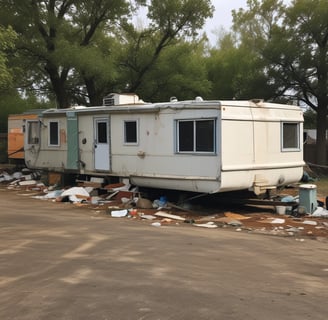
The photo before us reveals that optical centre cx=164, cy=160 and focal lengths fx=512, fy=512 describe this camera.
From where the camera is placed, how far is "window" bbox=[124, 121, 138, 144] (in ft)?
50.7

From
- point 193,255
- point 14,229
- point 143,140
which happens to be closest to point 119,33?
point 143,140

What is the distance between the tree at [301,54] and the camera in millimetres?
25531

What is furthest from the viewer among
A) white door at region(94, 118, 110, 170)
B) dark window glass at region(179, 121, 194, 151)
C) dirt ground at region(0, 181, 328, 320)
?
white door at region(94, 118, 110, 170)

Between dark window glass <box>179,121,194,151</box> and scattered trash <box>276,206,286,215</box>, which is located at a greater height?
dark window glass <box>179,121,194,151</box>

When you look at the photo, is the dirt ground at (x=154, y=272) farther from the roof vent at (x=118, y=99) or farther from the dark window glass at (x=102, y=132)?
the roof vent at (x=118, y=99)

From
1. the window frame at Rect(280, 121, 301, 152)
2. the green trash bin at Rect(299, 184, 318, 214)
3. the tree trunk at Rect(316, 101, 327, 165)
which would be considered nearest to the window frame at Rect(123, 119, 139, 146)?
the window frame at Rect(280, 121, 301, 152)

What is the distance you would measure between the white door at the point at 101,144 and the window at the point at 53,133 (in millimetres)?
2516

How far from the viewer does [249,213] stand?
1402 cm

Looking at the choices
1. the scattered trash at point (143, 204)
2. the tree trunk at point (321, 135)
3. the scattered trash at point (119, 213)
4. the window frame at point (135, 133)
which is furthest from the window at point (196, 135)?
the tree trunk at point (321, 135)

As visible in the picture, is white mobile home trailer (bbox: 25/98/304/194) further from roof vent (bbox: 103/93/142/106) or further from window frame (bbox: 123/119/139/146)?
roof vent (bbox: 103/93/142/106)

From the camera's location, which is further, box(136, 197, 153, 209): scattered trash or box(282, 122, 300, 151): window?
box(282, 122, 300, 151): window

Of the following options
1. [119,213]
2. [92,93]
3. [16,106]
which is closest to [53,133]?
[119,213]

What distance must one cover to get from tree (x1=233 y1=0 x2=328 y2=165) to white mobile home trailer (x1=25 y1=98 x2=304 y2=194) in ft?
37.1

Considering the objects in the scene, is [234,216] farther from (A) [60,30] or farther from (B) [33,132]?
(A) [60,30]
